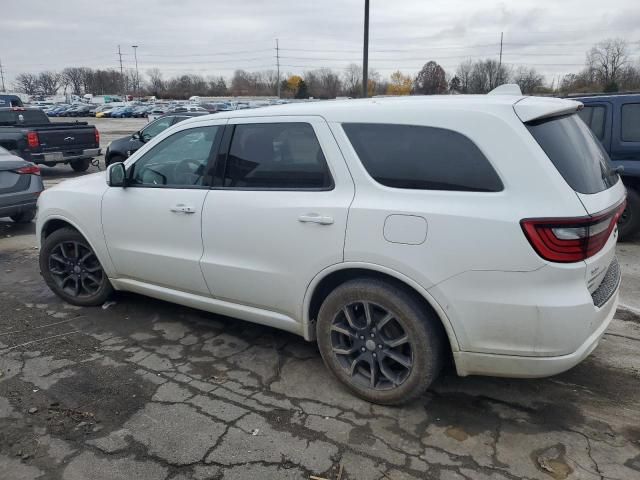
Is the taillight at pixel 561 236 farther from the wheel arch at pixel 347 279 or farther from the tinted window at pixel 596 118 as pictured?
the tinted window at pixel 596 118

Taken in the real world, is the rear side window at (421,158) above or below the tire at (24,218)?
above

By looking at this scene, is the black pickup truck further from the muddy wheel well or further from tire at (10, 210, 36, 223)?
the muddy wheel well

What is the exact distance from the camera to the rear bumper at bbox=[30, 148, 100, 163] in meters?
12.5

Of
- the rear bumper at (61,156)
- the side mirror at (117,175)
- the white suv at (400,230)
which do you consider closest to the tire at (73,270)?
the side mirror at (117,175)

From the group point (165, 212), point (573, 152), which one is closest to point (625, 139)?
point (573, 152)

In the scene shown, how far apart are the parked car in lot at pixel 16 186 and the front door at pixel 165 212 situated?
13.6 feet

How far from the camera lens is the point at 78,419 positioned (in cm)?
314

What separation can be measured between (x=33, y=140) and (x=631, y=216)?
12310 mm

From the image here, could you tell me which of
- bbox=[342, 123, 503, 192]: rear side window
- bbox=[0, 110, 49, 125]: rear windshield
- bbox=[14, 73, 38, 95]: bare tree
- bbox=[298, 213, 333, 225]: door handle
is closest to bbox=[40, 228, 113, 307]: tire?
bbox=[298, 213, 333, 225]: door handle

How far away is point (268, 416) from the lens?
123 inches

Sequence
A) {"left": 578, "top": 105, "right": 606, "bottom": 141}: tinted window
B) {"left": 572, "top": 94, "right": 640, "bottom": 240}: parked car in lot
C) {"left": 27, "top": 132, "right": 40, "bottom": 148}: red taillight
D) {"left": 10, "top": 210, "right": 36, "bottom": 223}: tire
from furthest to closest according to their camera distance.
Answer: {"left": 27, "top": 132, "right": 40, "bottom": 148}: red taillight → {"left": 10, "top": 210, "right": 36, "bottom": 223}: tire → {"left": 578, "top": 105, "right": 606, "bottom": 141}: tinted window → {"left": 572, "top": 94, "right": 640, "bottom": 240}: parked car in lot

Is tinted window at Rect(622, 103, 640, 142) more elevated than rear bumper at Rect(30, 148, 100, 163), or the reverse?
tinted window at Rect(622, 103, 640, 142)

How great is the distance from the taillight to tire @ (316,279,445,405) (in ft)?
2.40

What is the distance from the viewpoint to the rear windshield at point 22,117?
49.5 feet
